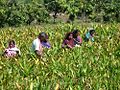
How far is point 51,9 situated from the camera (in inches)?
2219

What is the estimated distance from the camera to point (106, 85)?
9.27 metres

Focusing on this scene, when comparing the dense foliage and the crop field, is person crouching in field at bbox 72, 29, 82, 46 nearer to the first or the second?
the crop field

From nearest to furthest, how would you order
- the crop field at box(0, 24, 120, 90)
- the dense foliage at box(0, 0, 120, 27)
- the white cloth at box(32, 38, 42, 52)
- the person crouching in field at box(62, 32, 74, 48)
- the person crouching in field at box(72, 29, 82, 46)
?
the crop field at box(0, 24, 120, 90)
the white cloth at box(32, 38, 42, 52)
the person crouching in field at box(62, 32, 74, 48)
the person crouching in field at box(72, 29, 82, 46)
the dense foliage at box(0, 0, 120, 27)

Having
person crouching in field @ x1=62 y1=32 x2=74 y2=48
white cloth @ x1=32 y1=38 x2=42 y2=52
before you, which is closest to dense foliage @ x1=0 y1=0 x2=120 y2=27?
person crouching in field @ x1=62 y1=32 x2=74 y2=48

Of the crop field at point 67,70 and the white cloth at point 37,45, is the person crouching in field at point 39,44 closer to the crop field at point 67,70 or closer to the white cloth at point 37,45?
the white cloth at point 37,45

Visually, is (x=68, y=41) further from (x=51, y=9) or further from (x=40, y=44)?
(x=51, y=9)

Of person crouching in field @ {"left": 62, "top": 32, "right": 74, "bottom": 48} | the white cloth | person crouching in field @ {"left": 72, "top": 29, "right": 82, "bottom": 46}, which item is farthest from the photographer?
person crouching in field @ {"left": 72, "top": 29, "right": 82, "bottom": 46}

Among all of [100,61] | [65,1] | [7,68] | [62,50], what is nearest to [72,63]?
[100,61]

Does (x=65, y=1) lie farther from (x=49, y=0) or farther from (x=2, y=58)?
(x=2, y=58)

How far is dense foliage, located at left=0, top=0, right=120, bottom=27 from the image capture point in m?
44.5

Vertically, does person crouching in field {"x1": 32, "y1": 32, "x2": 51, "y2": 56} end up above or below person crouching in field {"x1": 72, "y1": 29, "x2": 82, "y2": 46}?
above

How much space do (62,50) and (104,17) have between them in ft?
118

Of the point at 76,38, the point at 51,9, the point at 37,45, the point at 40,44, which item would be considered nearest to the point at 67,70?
the point at 37,45

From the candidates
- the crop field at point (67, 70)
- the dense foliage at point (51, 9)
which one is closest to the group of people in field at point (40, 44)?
the crop field at point (67, 70)
